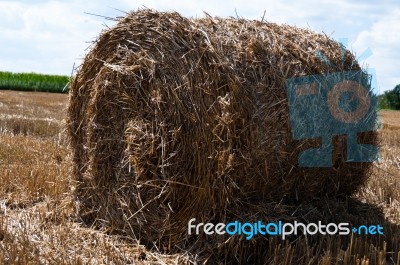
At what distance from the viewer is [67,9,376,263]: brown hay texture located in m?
4.02

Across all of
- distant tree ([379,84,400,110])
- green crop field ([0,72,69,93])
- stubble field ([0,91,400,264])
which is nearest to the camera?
stubble field ([0,91,400,264])

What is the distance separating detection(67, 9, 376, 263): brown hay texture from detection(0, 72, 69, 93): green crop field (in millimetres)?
25229

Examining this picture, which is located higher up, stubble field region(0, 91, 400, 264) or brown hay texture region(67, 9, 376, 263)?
brown hay texture region(67, 9, 376, 263)

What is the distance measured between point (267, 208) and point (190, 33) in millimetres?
1426

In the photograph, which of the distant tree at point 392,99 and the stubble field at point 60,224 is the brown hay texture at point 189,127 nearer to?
the stubble field at point 60,224

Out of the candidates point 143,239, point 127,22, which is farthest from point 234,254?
point 127,22

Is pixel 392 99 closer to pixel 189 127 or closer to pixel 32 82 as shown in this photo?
pixel 32 82

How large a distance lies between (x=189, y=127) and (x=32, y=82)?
28.1 meters

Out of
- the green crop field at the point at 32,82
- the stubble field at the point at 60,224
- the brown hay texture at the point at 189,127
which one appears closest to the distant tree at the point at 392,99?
the green crop field at the point at 32,82

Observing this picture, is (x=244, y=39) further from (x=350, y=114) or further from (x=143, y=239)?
(x=143, y=239)

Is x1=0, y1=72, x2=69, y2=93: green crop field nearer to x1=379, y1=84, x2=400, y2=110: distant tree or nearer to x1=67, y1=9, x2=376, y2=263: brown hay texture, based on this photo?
x1=379, y1=84, x2=400, y2=110: distant tree

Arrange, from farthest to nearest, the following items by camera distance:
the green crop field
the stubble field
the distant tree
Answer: the distant tree
the green crop field
the stubble field

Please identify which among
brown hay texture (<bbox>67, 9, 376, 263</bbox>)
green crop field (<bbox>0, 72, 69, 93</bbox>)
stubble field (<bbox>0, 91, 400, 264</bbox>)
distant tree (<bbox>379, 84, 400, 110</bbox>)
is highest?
distant tree (<bbox>379, 84, 400, 110</bbox>)

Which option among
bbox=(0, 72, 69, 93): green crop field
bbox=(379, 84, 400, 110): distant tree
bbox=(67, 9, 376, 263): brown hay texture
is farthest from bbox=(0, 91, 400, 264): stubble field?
bbox=(379, 84, 400, 110): distant tree
